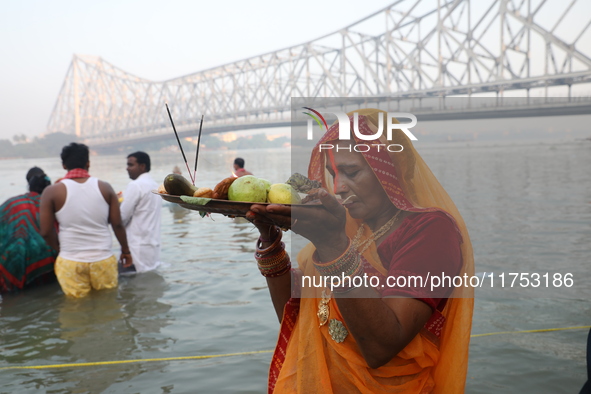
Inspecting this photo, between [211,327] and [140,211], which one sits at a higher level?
[140,211]

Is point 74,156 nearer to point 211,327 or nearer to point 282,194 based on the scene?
point 211,327

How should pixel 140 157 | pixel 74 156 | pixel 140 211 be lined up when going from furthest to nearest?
Answer: 1. pixel 140 211
2. pixel 140 157
3. pixel 74 156

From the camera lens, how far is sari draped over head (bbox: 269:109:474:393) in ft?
4.11

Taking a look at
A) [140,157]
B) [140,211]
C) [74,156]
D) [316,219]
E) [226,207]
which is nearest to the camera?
[316,219]

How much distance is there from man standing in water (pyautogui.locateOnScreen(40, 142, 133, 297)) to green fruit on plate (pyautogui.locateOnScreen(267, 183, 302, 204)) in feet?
9.86

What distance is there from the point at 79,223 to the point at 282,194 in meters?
3.10

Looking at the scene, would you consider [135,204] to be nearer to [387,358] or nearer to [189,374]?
[189,374]

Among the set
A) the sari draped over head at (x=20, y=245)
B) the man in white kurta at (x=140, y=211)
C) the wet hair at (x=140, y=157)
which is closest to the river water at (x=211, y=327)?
the sari draped over head at (x=20, y=245)

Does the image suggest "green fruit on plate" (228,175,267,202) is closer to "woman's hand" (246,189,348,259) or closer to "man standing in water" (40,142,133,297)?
"woman's hand" (246,189,348,259)

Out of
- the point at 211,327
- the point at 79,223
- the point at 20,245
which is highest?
the point at 79,223

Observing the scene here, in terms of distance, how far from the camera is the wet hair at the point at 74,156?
3861mm

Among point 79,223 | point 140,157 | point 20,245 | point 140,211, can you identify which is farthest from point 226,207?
point 20,245

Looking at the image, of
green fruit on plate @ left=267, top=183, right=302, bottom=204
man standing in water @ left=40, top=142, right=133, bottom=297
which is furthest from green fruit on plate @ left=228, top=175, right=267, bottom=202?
man standing in water @ left=40, top=142, right=133, bottom=297

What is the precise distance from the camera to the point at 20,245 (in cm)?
440
